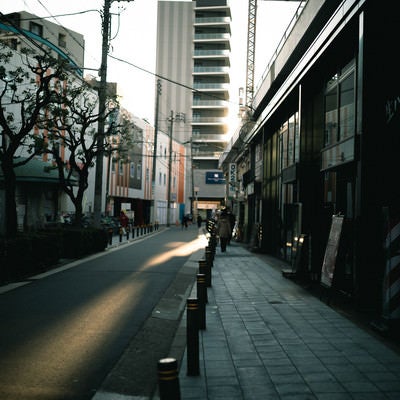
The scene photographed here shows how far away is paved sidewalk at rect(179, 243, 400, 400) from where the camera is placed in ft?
14.2

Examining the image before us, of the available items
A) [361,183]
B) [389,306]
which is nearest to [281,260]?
[361,183]

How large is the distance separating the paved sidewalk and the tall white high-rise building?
6054cm

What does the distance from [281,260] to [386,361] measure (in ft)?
39.5

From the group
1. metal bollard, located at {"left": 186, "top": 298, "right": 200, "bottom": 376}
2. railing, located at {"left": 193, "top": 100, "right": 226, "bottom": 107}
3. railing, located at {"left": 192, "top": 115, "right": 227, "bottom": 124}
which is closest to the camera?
metal bollard, located at {"left": 186, "top": 298, "right": 200, "bottom": 376}

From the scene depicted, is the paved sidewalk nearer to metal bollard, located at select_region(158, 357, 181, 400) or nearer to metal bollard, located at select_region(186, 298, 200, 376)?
metal bollard, located at select_region(186, 298, 200, 376)

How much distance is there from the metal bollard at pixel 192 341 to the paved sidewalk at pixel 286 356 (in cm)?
10

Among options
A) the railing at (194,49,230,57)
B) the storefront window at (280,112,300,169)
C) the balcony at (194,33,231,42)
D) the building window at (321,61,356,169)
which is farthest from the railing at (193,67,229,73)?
the building window at (321,61,356,169)

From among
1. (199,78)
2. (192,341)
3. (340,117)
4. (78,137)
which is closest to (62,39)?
(78,137)

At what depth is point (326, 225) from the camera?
1150cm

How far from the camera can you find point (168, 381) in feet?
9.63

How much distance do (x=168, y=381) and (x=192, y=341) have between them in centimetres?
199

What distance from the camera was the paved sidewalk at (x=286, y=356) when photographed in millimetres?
4340

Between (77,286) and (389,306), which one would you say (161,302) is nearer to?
(77,286)

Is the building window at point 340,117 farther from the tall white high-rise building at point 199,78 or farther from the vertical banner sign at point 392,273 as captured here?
the tall white high-rise building at point 199,78
